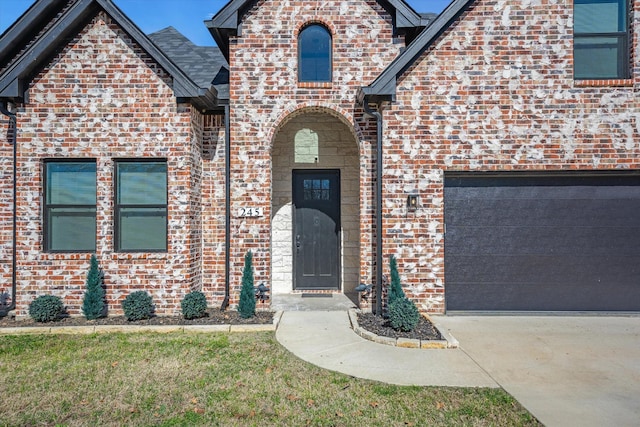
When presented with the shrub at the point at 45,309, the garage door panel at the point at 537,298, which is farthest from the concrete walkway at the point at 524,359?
the shrub at the point at 45,309

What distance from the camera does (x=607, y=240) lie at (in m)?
6.92

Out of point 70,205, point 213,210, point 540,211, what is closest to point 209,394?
point 213,210

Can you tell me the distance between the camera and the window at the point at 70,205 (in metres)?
6.96

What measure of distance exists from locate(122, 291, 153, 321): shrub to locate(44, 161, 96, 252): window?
1223mm

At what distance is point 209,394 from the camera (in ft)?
13.0

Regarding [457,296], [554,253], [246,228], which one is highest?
[246,228]

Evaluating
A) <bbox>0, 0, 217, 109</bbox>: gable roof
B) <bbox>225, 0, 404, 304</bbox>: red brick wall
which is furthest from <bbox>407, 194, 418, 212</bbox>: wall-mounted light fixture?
<bbox>0, 0, 217, 109</bbox>: gable roof

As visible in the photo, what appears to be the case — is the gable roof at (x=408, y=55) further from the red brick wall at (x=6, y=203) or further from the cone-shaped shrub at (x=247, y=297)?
the red brick wall at (x=6, y=203)

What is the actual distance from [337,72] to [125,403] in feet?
19.7

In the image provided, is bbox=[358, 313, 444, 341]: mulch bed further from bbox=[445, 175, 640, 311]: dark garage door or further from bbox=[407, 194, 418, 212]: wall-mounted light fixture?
bbox=[407, 194, 418, 212]: wall-mounted light fixture

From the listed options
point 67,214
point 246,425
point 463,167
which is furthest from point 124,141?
point 463,167

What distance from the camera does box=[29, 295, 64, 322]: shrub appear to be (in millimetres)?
6355

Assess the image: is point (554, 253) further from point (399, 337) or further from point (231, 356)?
point (231, 356)

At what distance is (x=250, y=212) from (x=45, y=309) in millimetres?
3631
